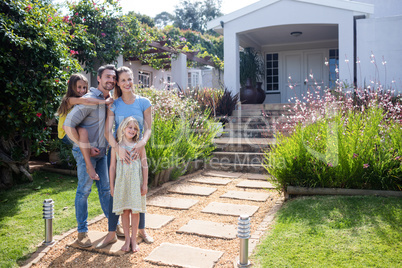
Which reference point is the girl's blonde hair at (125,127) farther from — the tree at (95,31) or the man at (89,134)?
the tree at (95,31)

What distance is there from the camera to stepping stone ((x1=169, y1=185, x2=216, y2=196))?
205 inches

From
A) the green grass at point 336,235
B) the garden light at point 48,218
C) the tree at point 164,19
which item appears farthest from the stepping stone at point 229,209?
the tree at point 164,19

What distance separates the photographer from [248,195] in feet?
16.4

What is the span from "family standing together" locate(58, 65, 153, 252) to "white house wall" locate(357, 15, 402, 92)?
7191mm

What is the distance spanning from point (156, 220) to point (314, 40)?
10.0m

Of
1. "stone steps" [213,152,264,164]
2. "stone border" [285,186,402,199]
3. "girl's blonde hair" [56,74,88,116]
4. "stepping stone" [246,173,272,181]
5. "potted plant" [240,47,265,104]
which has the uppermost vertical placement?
"potted plant" [240,47,265,104]

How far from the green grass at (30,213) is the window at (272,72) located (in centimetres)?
880

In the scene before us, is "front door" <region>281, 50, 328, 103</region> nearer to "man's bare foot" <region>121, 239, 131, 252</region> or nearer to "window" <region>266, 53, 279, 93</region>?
"window" <region>266, 53, 279, 93</region>

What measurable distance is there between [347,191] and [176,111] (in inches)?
147

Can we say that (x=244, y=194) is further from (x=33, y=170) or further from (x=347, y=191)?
(x=33, y=170)

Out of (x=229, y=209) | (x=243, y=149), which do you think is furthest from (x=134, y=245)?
(x=243, y=149)

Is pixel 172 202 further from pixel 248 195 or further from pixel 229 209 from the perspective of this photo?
pixel 248 195

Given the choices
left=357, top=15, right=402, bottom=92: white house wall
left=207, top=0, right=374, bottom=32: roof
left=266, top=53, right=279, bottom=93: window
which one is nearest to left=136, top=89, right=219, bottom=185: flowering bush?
left=207, top=0, right=374, bottom=32: roof

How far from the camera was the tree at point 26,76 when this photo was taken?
4.77 metres
